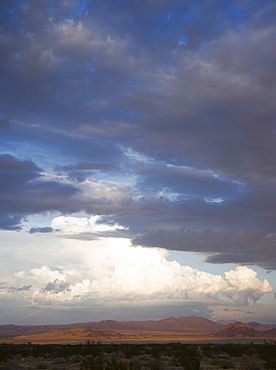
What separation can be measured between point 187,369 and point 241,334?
181908mm

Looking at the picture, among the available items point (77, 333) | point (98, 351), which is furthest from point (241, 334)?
point (98, 351)

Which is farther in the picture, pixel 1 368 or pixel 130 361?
pixel 130 361

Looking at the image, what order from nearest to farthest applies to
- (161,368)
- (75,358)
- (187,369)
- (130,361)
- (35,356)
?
(187,369), (161,368), (130,361), (75,358), (35,356)

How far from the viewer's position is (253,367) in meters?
30.0

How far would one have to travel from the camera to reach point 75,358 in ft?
129

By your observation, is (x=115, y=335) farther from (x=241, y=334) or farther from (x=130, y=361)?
(x=130, y=361)

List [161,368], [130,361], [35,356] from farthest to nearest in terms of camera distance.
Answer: [35,356] → [130,361] → [161,368]

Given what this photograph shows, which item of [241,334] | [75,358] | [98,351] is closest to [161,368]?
[75,358]

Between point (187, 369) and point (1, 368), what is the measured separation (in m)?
15.1

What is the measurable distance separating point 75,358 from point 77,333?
→ 558ft

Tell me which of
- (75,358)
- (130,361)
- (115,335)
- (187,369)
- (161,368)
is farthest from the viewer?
(115,335)

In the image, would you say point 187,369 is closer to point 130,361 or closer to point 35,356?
point 130,361

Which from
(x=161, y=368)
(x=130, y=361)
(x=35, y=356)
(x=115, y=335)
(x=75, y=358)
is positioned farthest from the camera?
(x=115, y=335)

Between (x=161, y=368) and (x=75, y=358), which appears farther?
(x=75, y=358)
